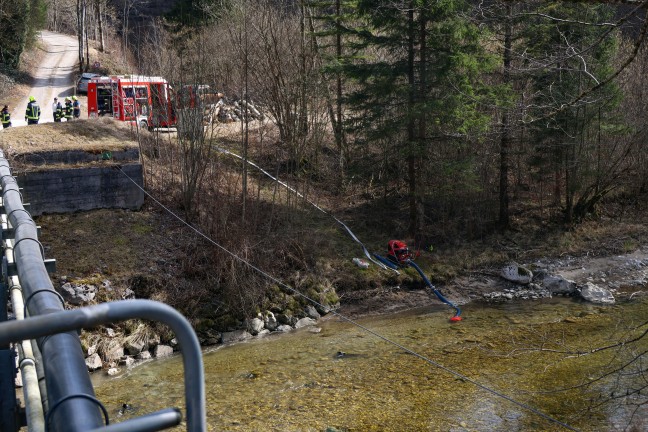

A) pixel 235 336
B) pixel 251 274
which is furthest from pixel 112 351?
pixel 251 274

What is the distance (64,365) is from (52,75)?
4749cm

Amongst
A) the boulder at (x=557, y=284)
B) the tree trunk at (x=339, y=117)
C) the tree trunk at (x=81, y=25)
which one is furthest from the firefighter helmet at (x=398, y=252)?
the tree trunk at (x=81, y=25)

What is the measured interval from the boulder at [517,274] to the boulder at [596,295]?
1.72 metres

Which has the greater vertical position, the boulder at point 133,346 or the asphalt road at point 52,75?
the asphalt road at point 52,75

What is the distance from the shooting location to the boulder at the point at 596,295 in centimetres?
1989

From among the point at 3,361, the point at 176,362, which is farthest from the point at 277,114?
the point at 3,361

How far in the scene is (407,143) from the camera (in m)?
22.4

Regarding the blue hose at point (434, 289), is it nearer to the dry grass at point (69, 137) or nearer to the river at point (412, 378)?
the river at point (412, 378)

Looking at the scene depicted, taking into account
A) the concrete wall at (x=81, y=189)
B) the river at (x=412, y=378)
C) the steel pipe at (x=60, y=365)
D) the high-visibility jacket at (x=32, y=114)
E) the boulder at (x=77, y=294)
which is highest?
the high-visibility jacket at (x=32, y=114)

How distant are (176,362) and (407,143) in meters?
10.4

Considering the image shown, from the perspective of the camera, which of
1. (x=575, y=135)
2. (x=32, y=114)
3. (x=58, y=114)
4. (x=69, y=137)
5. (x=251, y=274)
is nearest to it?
(x=251, y=274)

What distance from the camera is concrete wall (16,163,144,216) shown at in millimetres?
20098

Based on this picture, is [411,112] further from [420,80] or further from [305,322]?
[305,322]

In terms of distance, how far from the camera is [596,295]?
2006cm
